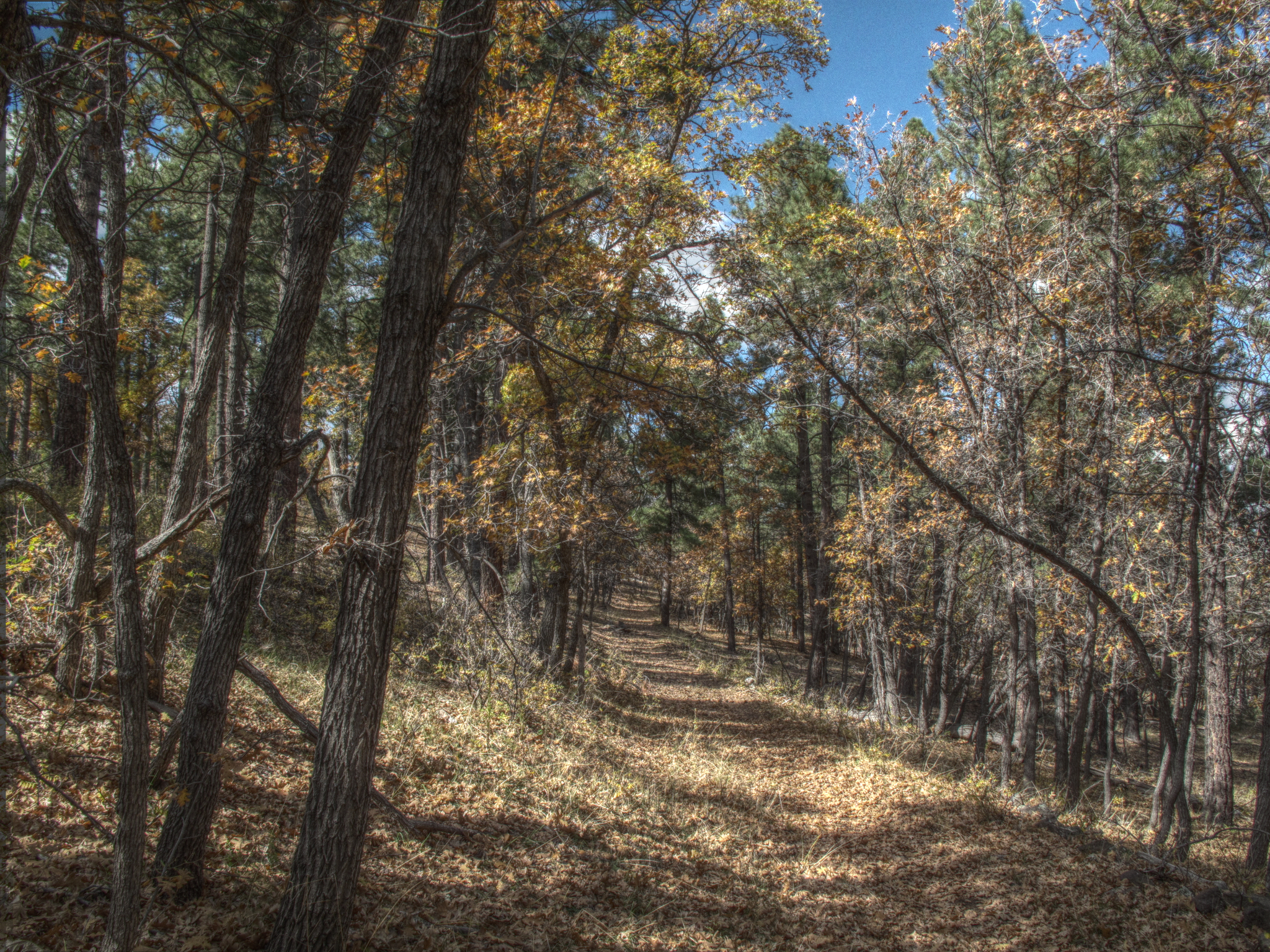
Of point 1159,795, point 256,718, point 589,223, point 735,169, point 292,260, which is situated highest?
point 735,169

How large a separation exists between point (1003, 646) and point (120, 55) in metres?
18.1

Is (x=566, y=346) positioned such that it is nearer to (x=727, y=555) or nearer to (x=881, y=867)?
(x=881, y=867)

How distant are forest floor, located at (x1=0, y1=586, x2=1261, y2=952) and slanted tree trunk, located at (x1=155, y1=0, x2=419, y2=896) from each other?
1.42 ft

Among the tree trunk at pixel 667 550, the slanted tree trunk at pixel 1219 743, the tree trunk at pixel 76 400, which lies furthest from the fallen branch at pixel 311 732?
the slanted tree trunk at pixel 1219 743

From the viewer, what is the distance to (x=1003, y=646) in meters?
15.7

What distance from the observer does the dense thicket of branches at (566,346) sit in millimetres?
3496

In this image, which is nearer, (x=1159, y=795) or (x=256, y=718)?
(x=256, y=718)

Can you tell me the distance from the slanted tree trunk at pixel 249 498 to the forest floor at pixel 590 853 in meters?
0.43

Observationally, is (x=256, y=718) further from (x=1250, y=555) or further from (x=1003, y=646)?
(x=1003, y=646)

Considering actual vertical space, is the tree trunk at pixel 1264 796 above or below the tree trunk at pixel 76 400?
below

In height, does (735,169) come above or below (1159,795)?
above

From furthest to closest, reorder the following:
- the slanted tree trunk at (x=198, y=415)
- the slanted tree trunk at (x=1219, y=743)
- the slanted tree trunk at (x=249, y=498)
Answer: the slanted tree trunk at (x=1219, y=743), the slanted tree trunk at (x=198, y=415), the slanted tree trunk at (x=249, y=498)

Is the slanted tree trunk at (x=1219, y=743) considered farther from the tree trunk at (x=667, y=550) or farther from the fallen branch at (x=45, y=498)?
the fallen branch at (x=45, y=498)

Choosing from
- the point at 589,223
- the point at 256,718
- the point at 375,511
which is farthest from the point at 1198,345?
the point at 256,718
